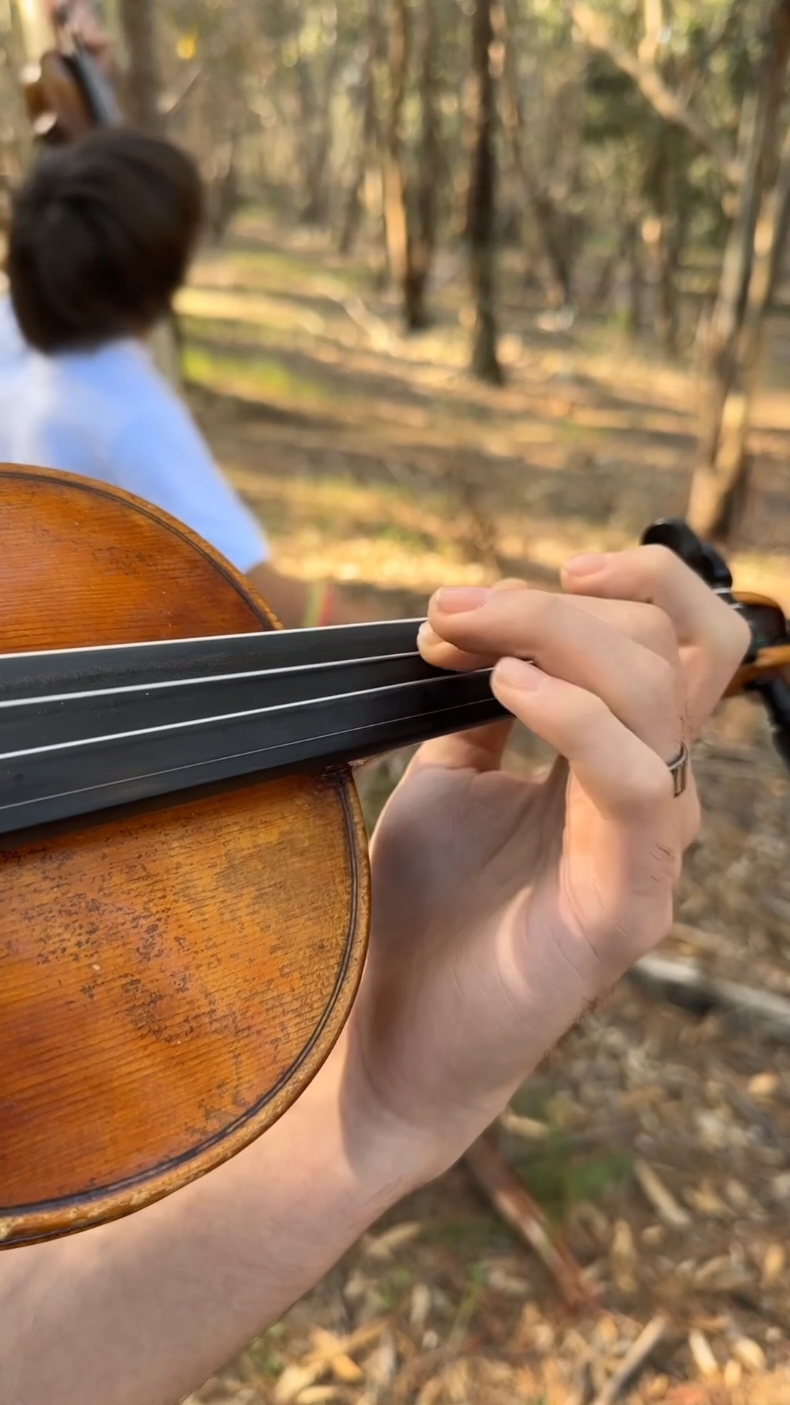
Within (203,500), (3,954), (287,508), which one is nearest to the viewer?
(3,954)

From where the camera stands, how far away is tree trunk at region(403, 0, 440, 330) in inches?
352

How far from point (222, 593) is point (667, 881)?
1.70 ft

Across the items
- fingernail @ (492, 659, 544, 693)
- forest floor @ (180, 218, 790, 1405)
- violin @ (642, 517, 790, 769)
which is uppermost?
fingernail @ (492, 659, 544, 693)

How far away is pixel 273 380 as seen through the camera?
786 centimetres

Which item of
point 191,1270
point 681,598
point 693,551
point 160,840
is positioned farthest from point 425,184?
point 191,1270

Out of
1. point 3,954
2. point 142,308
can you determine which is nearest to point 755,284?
point 142,308

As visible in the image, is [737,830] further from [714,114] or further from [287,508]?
[714,114]

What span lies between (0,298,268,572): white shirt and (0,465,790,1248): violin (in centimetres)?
79

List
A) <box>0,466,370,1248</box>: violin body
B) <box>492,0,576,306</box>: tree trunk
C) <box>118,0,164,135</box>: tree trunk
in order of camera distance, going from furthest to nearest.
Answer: <box>492,0,576,306</box>: tree trunk, <box>118,0,164,135</box>: tree trunk, <box>0,466,370,1248</box>: violin body

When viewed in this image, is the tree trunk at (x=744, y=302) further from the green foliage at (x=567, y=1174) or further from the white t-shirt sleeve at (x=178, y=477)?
the green foliage at (x=567, y=1174)

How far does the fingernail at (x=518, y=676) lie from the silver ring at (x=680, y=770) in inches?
5.6

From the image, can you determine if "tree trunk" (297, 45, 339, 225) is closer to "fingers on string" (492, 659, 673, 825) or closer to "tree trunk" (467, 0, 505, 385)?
"tree trunk" (467, 0, 505, 385)

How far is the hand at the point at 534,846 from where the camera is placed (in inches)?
31.2

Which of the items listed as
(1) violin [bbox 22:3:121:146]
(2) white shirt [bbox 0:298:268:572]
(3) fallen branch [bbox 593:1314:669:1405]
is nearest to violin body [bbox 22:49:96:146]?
(1) violin [bbox 22:3:121:146]
